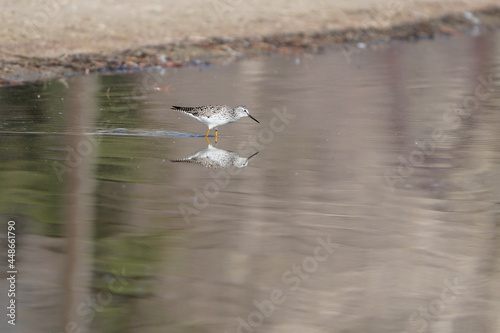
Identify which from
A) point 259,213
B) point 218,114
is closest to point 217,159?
point 218,114

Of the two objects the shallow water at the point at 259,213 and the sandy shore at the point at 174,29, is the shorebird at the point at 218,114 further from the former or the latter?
the sandy shore at the point at 174,29

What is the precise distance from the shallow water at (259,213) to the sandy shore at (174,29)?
5.04 m

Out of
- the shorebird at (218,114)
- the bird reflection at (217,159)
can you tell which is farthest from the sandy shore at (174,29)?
the bird reflection at (217,159)

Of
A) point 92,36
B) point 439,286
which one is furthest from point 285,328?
point 92,36

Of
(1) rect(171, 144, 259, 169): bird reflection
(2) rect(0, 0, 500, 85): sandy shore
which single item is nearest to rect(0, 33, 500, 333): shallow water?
(1) rect(171, 144, 259, 169): bird reflection

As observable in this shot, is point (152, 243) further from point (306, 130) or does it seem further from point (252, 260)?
point (306, 130)

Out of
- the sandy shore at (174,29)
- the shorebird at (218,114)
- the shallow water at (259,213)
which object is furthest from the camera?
the sandy shore at (174,29)

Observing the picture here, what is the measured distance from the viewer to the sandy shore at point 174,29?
77.7 feet

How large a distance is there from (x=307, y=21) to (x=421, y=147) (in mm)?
16661

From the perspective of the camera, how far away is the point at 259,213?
10.3m

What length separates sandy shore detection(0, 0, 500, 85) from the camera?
77.7 feet

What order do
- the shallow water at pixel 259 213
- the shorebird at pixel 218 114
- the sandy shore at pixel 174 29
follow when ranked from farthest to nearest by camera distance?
→ 1. the sandy shore at pixel 174 29
2. the shorebird at pixel 218 114
3. the shallow water at pixel 259 213

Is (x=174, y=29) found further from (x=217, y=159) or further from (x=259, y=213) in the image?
(x=259, y=213)

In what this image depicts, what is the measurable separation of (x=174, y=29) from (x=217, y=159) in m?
14.5
